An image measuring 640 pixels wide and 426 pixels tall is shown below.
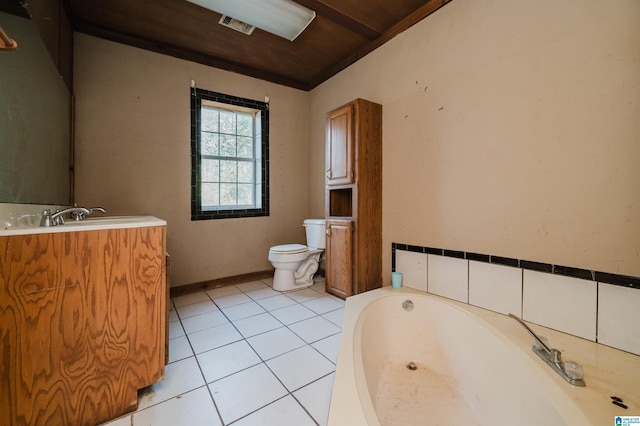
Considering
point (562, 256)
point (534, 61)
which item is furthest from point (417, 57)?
point (562, 256)

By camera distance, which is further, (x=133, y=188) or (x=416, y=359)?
(x=133, y=188)

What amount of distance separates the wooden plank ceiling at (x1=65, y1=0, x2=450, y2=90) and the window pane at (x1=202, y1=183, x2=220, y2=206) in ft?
4.43

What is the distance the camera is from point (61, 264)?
100 cm

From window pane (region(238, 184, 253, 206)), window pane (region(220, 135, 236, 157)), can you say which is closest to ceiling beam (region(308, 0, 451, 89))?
window pane (region(220, 135, 236, 157))

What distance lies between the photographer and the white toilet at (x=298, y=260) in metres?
2.62

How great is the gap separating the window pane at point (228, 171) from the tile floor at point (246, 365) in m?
1.40

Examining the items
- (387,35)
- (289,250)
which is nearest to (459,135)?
(387,35)

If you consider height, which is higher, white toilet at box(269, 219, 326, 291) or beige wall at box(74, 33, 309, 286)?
beige wall at box(74, 33, 309, 286)

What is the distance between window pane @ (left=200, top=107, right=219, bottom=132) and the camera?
2.79 metres

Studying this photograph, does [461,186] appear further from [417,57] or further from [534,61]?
[417,57]

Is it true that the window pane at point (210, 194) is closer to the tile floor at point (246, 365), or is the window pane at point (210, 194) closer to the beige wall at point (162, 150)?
the beige wall at point (162, 150)

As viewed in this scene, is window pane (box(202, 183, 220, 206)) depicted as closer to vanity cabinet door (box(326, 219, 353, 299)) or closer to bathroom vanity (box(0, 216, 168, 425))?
vanity cabinet door (box(326, 219, 353, 299))

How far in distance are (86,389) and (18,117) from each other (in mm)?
1308

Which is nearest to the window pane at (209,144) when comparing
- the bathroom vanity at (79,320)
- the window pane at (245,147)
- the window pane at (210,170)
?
the window pane at (210,170)
